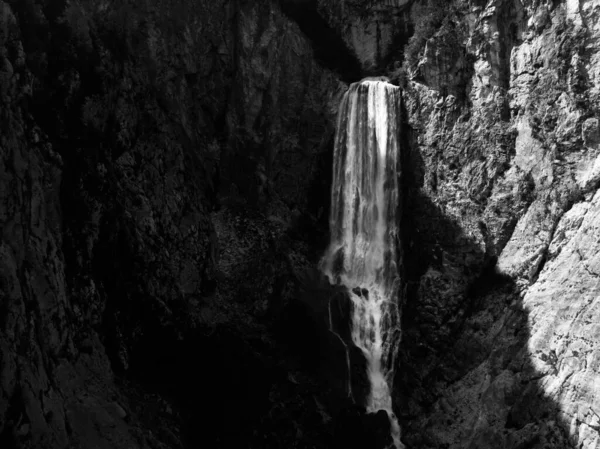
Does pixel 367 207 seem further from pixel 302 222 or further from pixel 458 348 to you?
pixel 458 348

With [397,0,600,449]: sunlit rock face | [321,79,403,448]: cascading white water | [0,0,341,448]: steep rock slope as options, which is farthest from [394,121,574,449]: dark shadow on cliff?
[0,0,341,448]: steep rock slope

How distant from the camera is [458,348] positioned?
2856 centimetres

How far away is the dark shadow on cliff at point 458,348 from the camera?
81.3 feet

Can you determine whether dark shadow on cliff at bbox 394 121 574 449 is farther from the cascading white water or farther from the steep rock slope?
the steep rock slope

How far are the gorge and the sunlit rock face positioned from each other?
0.33ft

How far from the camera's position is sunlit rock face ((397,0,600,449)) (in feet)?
79.3

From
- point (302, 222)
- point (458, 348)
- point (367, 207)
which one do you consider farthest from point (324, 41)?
point (458, 348)

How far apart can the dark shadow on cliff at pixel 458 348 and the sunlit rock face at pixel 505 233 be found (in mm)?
54

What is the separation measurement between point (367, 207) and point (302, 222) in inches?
140

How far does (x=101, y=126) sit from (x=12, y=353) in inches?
427

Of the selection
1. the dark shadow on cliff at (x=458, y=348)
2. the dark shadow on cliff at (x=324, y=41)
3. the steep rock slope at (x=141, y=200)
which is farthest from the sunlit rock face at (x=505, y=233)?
the steep rock slope at (x=141, y=200)

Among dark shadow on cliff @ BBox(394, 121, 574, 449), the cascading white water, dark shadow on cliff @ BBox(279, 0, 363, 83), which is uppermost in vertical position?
dark shadow on cliff @ BBox(279, 0, 363, 83)

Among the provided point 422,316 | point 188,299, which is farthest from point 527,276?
point 188,299

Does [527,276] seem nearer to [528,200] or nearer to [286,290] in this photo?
[528,200]
